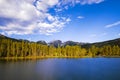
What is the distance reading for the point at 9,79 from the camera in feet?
124

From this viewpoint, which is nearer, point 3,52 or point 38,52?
point 3,52

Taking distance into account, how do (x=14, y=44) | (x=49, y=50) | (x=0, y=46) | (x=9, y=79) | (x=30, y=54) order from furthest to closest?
(x=49, y=50) → (x=30, y=54) → (x=14, y=44) → (x=0, y=46) → (x=9, y=79)

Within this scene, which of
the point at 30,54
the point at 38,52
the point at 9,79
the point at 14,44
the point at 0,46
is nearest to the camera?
the point at 9,79

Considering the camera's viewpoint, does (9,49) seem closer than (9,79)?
No

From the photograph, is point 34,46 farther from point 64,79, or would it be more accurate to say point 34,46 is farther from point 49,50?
point 64,79

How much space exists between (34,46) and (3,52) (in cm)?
3664

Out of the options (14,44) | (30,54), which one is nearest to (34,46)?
(30,54)

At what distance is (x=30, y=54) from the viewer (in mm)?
165875

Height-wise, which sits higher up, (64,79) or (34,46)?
(34,46)

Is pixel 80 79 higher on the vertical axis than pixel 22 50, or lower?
lower

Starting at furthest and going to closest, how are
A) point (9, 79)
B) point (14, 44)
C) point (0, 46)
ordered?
point (14, 44) < point (0, 46) < point (9, 79)

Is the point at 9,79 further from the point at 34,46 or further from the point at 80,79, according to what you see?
the point at 34,46

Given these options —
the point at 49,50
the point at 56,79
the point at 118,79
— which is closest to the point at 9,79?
the point at 56,79

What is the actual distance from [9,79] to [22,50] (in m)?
118
